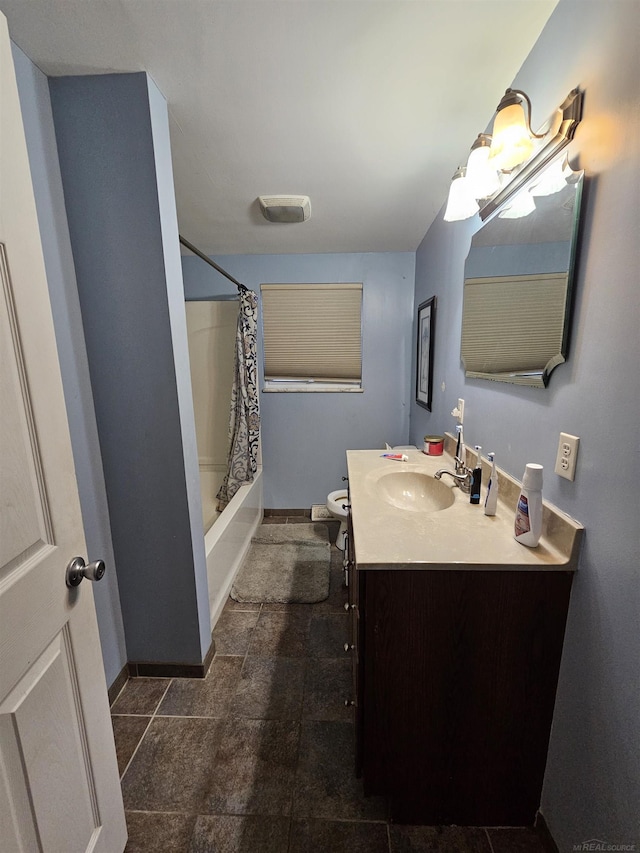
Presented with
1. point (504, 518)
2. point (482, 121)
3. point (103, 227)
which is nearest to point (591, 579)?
point (504, 518)

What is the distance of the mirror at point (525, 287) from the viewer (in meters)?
0.87

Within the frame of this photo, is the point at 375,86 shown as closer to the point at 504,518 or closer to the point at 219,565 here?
the point at 504,518

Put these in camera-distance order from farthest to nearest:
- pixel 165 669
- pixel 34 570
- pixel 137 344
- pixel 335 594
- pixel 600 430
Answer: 1. pixel 335 594
2. pixel 165 669
3. pixel 137 344
4. pixel 600 430
5. pixel 34 570

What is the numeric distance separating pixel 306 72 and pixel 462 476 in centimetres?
152

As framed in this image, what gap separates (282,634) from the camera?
1759 millimetres

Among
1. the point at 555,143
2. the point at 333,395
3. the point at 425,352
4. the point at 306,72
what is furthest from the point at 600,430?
the point at 333,395

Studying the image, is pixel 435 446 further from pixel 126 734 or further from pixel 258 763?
pixel 126 734

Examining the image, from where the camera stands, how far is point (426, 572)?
0.88m

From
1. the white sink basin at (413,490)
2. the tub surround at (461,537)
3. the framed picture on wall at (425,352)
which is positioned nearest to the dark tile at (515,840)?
the tub surround at (461,537)

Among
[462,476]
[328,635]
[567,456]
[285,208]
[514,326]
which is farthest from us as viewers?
[285,208]

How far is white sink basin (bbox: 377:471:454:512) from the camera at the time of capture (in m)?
1.47

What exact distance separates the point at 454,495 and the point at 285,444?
6.14 ft

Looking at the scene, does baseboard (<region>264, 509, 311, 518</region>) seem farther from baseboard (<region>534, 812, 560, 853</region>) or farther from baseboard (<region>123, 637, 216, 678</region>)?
baseboard (<region>534, 812, 560, 853</region>)

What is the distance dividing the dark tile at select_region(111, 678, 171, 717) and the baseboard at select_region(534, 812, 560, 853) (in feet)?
4.59
